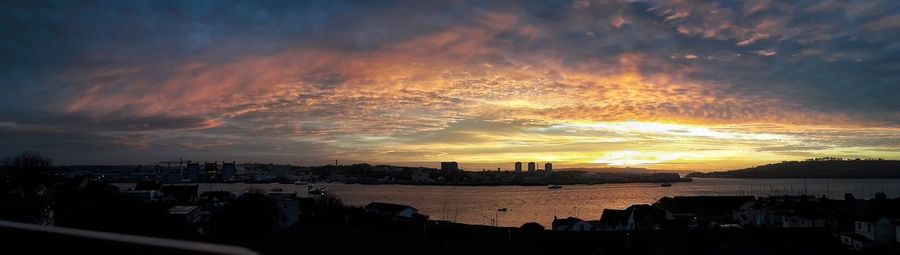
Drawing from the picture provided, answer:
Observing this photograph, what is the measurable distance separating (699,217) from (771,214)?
564cm

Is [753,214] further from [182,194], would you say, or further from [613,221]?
[182,194]

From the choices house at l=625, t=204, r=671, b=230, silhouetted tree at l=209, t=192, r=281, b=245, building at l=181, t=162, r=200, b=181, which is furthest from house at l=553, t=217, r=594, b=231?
building at l=181, t=162, r=200, b=181

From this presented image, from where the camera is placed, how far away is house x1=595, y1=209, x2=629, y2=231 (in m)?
37.2

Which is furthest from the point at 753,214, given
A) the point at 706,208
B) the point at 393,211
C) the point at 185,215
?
the point at 185,215

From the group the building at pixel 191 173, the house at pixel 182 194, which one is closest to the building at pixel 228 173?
the building at pixel 191 173

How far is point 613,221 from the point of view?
125 ft

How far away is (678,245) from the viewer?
23.7 m

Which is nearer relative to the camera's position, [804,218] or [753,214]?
[804,218]

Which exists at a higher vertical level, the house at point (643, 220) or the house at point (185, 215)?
the house at point (185, 215)

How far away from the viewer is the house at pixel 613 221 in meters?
37.2

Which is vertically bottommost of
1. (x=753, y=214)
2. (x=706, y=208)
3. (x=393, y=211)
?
(x=393, y=211)

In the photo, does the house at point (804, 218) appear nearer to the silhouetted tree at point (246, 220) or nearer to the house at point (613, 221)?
the house at point (613, 221)

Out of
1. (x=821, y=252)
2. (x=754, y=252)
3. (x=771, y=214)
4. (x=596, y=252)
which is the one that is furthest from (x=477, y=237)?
(x=771, y=214)

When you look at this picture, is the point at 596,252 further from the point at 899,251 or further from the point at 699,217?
the point at 699,217
